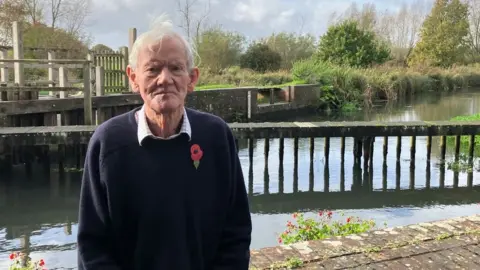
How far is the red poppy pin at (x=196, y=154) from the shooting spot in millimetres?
1774

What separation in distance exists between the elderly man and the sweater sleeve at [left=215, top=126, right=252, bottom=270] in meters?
0.05

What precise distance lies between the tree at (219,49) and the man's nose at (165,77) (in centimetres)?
3034

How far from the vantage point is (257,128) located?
10.9 m

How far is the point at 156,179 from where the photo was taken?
1.73 meters

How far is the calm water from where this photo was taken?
699 centimetres

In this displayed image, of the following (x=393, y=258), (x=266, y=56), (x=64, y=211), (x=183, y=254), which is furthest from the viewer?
(x=266, y=56)

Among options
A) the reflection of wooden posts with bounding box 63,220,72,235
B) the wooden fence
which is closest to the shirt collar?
the reflection of wooden posts with bounding box 63,220,72,235

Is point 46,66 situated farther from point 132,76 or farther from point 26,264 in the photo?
point 132,76

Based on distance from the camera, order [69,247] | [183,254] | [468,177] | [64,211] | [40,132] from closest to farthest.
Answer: [183,254] → [69,247] → [64,211] → [40,132] → [468,177]

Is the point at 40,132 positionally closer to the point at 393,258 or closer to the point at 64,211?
the point at 64,211

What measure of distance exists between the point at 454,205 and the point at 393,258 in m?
5.81

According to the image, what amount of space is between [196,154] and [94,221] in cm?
41

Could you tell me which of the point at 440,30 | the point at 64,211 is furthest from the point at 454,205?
the point at 440,30

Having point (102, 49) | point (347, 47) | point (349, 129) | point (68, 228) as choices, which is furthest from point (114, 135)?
point (347, 47)
